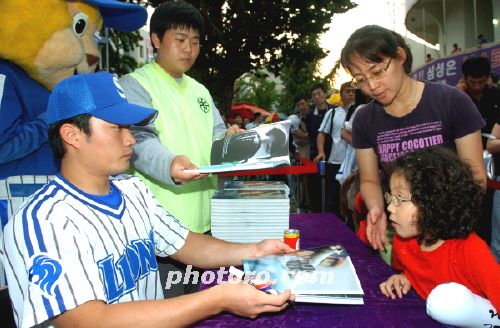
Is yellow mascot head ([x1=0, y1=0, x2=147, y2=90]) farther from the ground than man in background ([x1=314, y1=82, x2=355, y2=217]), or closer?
farther from the ground

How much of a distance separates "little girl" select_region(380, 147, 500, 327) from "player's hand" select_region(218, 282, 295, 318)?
19.7 inches

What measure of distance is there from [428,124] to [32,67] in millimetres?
2093

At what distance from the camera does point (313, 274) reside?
4.88 ft

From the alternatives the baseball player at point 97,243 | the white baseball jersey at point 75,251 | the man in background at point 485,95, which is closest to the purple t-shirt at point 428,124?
the baseball player at point 97,243

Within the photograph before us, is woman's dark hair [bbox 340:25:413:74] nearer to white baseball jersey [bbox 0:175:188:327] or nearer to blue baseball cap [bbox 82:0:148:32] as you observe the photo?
white baseball jersey [bbox 0:175:188:327]

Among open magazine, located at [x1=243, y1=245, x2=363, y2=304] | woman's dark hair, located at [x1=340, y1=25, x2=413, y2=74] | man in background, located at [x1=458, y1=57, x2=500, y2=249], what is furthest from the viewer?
man in background, located at [x1=458, y1=57, x2=500, y2=249]

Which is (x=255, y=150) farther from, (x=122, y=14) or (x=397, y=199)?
(x=122, y=14)

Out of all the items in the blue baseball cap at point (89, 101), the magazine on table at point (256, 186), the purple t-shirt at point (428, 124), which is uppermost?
the blue baseball cap at point (89, 101)

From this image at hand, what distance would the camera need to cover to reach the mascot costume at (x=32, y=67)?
217 centimetres

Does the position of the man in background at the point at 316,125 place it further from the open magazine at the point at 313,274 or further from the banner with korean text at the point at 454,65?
the open magazine at the point at 313,274

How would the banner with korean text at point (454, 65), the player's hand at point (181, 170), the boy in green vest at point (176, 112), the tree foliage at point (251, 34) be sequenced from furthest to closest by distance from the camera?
the tree foliage at point (251, 34)
the banner with korean text at point (454, 65)
the boy in green vest at point (176, 112)
the player's hand at point (181, 170)

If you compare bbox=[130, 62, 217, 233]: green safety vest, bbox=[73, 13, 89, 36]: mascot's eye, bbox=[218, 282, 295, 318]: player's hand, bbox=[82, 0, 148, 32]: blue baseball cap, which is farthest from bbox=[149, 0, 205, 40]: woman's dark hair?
bbox=[218, 282, 295, 318]: player's hand

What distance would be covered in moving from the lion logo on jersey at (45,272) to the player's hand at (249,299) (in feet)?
1.52

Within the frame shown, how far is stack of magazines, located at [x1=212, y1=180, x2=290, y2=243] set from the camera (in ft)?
6.33
